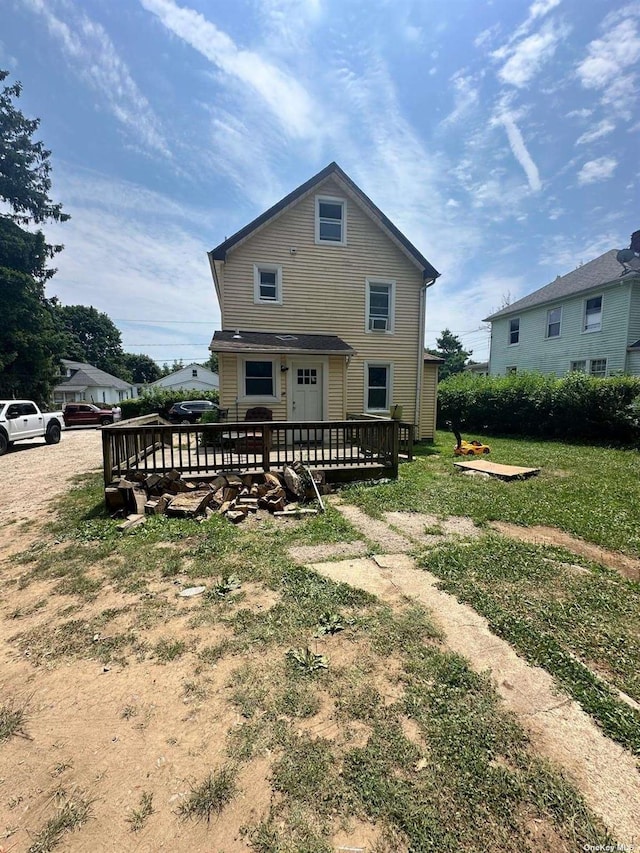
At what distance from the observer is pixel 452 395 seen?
662 inches

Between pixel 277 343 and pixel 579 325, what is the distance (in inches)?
599

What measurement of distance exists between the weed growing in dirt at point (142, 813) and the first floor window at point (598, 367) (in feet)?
64.4

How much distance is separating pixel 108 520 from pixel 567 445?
12.6 meters

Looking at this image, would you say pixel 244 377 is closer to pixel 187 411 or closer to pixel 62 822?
pixel 62 822

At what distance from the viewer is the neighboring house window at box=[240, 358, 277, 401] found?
400 inches

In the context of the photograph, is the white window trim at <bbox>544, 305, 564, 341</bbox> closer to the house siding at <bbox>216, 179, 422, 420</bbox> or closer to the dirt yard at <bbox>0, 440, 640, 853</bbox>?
the house siding at <bbox>216, 179, 422, 420</bbox>

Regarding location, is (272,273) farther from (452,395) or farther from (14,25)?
(452,395)

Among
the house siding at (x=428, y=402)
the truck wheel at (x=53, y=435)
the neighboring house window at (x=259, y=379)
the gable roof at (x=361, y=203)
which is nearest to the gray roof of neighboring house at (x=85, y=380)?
the truck wheel at (x=53, y=435)

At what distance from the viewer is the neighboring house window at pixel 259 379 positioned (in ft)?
33.3

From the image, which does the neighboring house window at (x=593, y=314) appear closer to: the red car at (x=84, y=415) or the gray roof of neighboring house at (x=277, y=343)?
the gray roof of neighboring house at (x=277, y=343)

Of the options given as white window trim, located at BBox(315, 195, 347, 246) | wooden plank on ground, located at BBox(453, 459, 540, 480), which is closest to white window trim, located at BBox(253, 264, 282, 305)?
white window trim, located at BBox(315, 195, 347, 246)

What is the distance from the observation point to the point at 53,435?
46.7 ft

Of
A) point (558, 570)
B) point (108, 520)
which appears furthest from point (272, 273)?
point (558, 570)

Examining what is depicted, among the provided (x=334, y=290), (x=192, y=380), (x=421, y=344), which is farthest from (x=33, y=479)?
(x=192, y=380)
